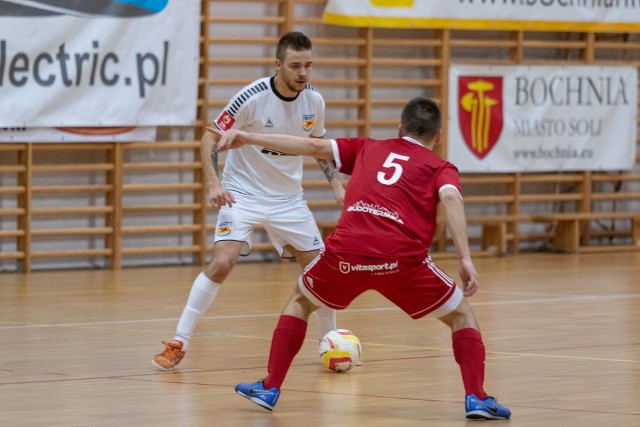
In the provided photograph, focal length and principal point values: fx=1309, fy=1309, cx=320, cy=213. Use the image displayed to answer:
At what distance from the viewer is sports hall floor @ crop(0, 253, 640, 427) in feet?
16.2

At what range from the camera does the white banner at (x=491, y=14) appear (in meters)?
13.3

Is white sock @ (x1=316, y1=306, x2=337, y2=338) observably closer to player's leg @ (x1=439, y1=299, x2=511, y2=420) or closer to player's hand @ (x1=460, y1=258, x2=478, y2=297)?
player's leg @ (x1=439, y1=299, x2=511, y2=420)

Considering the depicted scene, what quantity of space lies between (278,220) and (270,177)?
277 millimetres

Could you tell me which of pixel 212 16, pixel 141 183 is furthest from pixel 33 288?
pixel 212 16

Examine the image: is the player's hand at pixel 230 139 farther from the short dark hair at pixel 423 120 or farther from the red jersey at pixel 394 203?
the short dark hair at pixel 423 120

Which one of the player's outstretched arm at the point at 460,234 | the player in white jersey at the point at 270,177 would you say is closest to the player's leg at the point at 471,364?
the player's outstretched arm at the point at 460,234

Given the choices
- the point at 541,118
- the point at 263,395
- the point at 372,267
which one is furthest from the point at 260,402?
the point at 541,118

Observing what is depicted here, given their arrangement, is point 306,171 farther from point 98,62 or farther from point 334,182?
point 334,182

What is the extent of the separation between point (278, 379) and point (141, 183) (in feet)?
25.5

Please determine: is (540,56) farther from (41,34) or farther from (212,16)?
(41,34)

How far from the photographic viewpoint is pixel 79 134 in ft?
39.0

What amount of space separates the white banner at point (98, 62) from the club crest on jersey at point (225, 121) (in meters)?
5.27

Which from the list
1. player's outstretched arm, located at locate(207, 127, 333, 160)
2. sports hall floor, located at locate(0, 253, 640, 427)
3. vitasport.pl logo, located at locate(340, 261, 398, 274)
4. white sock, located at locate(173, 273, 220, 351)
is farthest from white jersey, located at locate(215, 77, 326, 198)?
vitasport.pl logo, located at locate(340, 261, 398, 274)

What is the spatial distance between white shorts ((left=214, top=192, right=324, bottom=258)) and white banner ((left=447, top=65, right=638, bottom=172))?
24.1 ft
